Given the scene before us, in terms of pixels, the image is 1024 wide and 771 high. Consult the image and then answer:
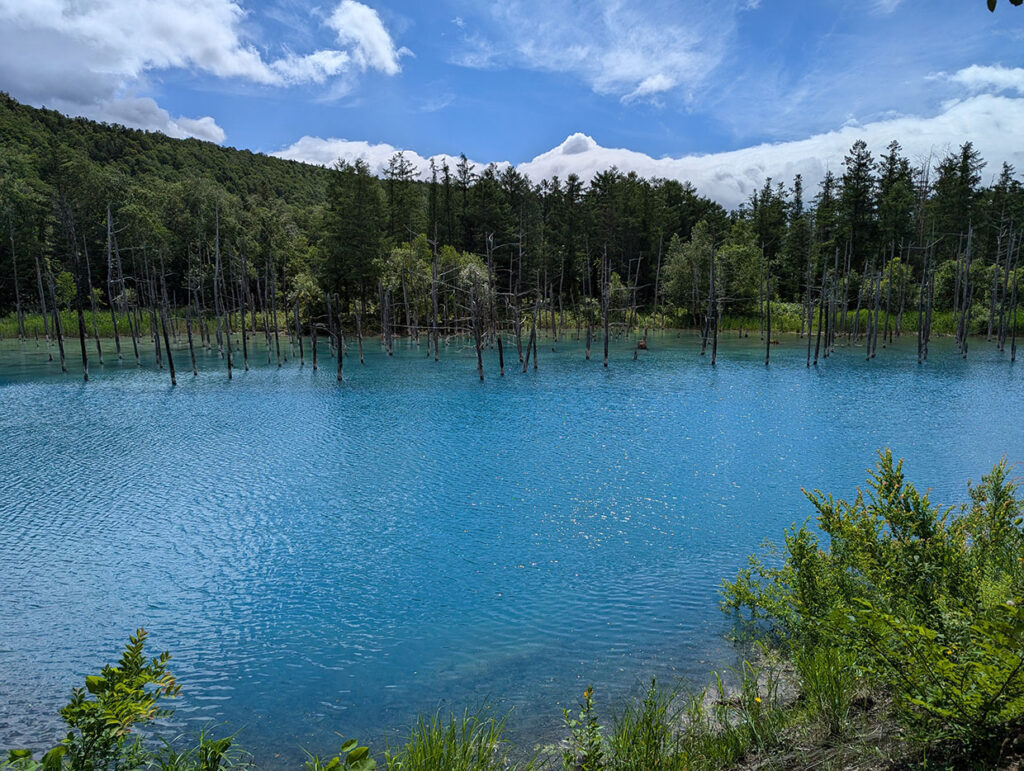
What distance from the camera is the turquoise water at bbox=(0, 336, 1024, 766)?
7883mm

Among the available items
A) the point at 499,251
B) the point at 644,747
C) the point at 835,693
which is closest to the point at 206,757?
the point at 644,747

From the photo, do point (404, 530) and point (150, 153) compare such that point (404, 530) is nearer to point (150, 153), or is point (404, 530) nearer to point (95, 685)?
point (95, 685)

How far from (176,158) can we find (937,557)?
119 metres

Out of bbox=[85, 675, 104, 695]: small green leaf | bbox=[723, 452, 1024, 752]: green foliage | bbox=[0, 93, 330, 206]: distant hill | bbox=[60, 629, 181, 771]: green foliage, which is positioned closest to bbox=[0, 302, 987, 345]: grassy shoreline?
bbox=[0, 93, 330, 206]: distant hill

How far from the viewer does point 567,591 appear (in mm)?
10391

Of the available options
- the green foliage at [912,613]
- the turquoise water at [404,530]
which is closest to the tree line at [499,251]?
the turquoise water at [404,530]

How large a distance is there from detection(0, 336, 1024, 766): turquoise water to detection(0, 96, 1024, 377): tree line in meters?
22.9

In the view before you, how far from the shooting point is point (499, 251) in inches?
2469

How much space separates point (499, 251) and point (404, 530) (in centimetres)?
5243

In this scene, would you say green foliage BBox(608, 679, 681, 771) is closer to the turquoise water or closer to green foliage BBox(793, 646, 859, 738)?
green foliage BBox(793, 646, 859, 738)

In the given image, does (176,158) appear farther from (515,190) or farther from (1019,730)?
(1019,730)

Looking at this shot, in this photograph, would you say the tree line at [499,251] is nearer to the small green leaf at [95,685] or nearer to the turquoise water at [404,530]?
the turquoise water at [404,530]

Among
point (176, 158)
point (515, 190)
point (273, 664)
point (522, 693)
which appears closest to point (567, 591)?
point (522, 693)

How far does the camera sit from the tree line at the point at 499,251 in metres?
52.1
